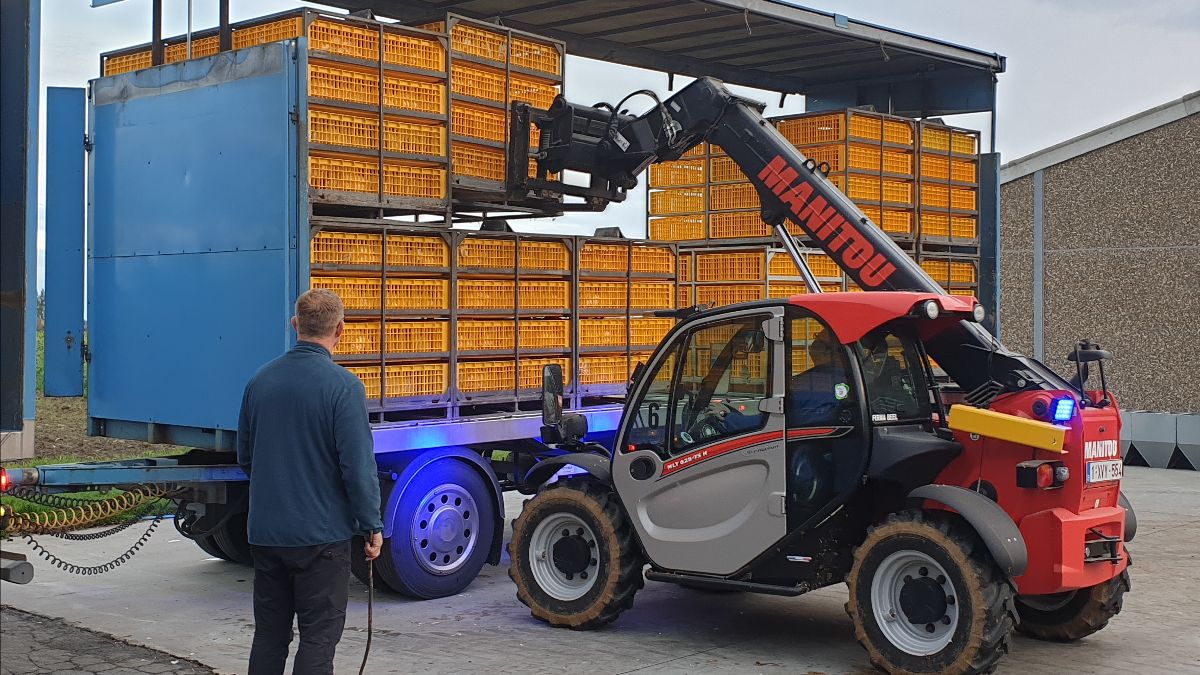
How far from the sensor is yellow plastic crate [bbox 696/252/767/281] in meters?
12.4

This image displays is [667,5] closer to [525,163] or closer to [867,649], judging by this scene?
[525,163]

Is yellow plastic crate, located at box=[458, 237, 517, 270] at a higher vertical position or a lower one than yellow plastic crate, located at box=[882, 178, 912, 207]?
lower

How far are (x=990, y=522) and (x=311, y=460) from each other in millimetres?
3562

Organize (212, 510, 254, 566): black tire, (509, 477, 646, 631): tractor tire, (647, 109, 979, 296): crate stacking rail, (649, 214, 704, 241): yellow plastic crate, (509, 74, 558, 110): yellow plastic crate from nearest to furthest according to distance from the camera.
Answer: (509, 477, 646, 631): tractor tire → (509, 74, 558, 110): yellow plastic crate → (212, 510, 254, 566): black tire → (647, 109, 979, 296): crate stacking rail → (649, 214, 704, 241): yellow plastic crate

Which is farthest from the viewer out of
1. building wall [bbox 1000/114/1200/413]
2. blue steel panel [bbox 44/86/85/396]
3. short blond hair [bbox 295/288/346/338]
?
building wall [bbox 1000/114/1200/413]

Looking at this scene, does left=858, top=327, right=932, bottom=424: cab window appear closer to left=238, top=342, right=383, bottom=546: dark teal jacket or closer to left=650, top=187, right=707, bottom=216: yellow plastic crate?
left=238, top=342, right=383, bottom=546: dark teal jacket

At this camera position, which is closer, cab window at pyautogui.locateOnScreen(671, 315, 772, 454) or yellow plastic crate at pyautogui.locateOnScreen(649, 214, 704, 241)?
cab window at pyautogui.locateOnScreen(671, 315, 772, 454)

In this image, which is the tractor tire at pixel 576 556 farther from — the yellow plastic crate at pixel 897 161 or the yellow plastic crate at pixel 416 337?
the yellow plastic crate at pixel 897 161

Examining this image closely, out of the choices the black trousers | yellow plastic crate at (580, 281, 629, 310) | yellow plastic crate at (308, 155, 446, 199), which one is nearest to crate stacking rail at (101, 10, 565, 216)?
yellow plastic crate at (308, 155, 446, 199)

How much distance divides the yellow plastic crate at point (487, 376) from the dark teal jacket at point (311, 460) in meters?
4.09

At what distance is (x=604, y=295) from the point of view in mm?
10609

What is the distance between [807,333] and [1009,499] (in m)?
1.44

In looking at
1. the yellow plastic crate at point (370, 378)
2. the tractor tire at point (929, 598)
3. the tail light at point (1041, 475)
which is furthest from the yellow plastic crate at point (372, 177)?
the tail light at point (1041, 475)

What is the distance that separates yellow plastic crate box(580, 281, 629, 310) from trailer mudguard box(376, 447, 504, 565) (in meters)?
1.63
